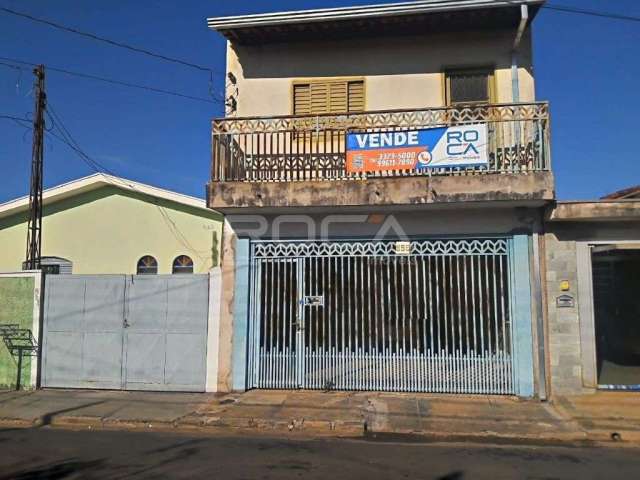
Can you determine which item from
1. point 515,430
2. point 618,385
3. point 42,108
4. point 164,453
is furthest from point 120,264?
point 618,385

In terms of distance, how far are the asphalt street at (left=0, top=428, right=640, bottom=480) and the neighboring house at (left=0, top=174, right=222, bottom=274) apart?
26.5 ft

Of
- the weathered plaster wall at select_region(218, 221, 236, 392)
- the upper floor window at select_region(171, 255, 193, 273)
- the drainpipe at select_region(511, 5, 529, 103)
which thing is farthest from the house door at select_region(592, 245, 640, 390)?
the upper floor window at select_region(171, 255, 193, 273)

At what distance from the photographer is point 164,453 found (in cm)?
580

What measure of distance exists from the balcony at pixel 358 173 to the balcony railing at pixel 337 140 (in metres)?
0.02

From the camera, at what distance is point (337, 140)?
9469 mm

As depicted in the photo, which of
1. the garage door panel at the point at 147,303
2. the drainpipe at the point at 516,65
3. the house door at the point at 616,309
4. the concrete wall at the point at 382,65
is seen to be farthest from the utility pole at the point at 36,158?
the house door at the point at 616,309

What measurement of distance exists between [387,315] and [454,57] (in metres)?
5.12

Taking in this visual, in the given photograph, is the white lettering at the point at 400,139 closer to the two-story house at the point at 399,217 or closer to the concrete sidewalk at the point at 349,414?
the two-story house at the point at 399,217

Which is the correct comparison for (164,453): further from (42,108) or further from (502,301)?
(42,108)

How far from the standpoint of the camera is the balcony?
818 centimetres

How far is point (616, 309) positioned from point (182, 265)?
10.8m

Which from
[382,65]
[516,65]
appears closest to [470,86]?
[516,65]

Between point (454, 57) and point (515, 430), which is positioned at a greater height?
point (454, 57)

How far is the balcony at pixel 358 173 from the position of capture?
26.8ft
